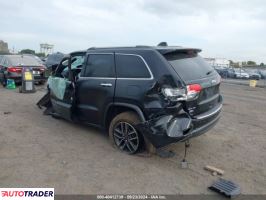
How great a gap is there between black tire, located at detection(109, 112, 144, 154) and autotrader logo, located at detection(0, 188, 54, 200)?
5.54 ft

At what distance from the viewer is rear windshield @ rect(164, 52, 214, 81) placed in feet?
15.8

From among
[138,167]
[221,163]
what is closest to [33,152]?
[138,167]

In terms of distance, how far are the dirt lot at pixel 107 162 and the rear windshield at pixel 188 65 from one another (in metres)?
1.42

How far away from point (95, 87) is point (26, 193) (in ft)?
8.08

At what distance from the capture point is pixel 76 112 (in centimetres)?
634

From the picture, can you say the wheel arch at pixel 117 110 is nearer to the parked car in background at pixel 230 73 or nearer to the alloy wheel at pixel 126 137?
the alloy wheel at pixel 126 137

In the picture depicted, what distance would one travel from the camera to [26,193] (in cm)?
385

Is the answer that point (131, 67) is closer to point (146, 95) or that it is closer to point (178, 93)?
point (146, 95)

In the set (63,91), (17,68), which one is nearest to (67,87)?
(63,91)

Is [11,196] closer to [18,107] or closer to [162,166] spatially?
[162,166]

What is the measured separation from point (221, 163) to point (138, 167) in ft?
4.62

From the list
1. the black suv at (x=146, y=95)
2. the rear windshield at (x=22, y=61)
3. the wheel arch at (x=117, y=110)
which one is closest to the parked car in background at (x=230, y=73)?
the rear windshield at (x=22, y=61)

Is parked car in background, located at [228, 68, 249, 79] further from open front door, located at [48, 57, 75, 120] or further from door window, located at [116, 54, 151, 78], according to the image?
door window, located at [116, 54, 151, 78]

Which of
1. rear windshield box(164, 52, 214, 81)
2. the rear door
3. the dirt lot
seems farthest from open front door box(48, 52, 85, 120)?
rear windshield box(164, 52, 214, 81)
